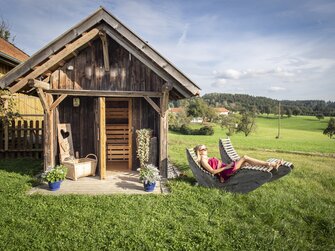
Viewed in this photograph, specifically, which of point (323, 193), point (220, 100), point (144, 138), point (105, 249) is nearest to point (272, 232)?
point (105, 249)

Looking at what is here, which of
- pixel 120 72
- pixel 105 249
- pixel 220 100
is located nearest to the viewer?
pixel 105 249

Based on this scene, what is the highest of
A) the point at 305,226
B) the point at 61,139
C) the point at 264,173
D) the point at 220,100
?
the point at 220,100

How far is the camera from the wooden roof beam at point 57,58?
750 centimetres

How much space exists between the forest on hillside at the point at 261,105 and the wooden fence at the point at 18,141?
55679 mm

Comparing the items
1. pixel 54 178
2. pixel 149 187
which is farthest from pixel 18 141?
pixel 149 187

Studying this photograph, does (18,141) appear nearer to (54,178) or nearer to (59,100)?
(59,100)

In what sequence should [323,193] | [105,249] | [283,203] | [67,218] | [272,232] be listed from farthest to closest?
[323,193] → [283,203] → [67,218] → [272,232] → [105,249]

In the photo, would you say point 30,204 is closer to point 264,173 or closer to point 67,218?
point 67,218

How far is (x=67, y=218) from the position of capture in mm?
5383

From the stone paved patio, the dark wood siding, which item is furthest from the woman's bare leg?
the dark wood siding

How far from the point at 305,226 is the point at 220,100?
380 ft

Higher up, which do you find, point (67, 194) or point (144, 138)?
point (144, 138)

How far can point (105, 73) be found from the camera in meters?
8.38

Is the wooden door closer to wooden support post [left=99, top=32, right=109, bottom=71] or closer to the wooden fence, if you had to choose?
wooden support post [left=99, top=32, right=109, bottom=71]
